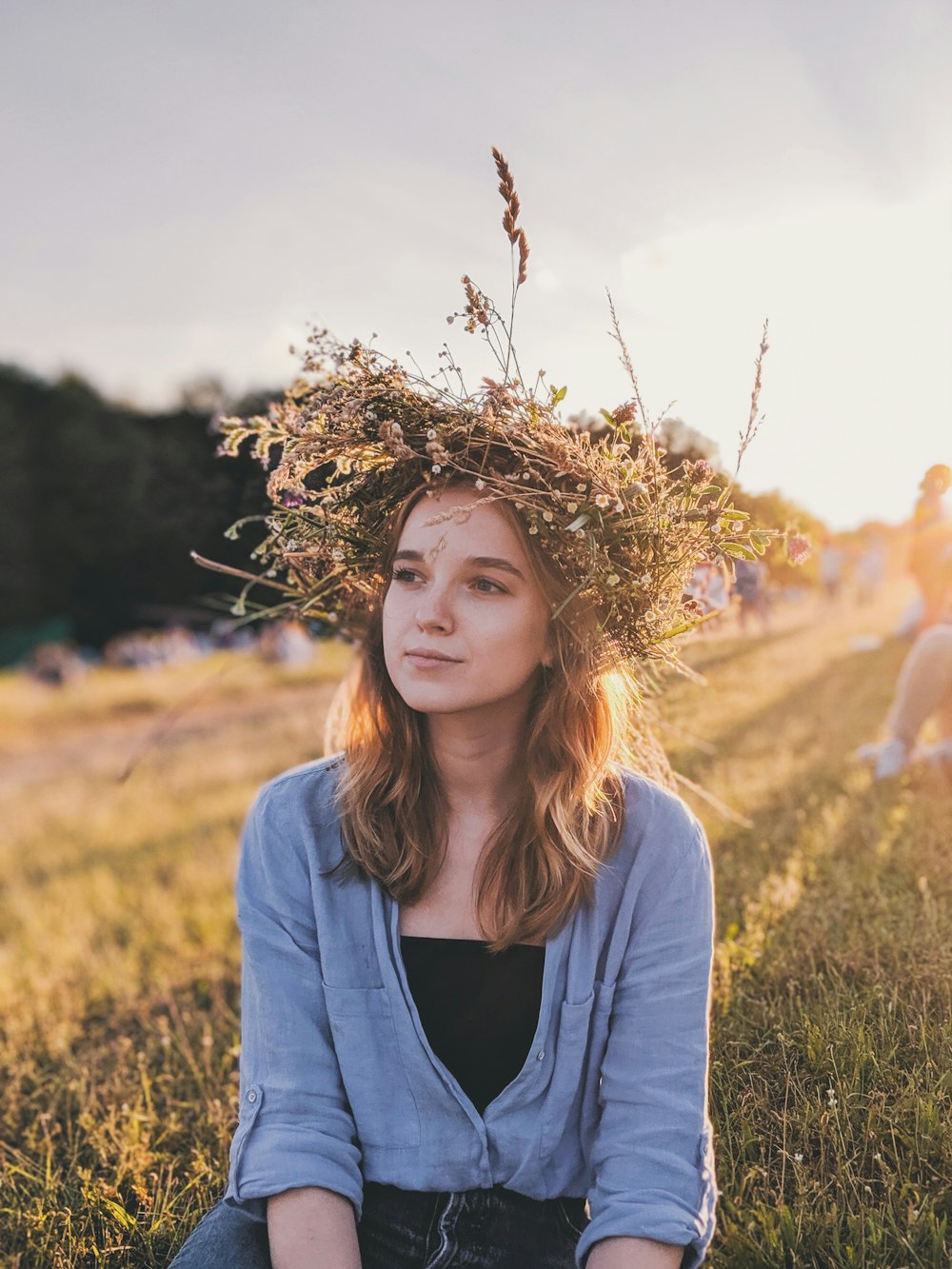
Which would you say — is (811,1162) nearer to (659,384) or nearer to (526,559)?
(526,559)

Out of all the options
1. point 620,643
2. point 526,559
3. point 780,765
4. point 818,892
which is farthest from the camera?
point 780,765

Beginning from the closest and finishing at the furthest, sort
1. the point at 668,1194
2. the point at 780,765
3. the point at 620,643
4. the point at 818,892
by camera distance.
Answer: the point at 668,1194
the point at 620,643
the point at 818,892
the point at 780,765

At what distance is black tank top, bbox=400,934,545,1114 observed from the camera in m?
2.21

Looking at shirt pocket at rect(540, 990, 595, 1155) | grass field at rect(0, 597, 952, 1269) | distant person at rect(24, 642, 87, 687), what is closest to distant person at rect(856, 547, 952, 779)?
grass field at rect(0, 597, 952, 1269)

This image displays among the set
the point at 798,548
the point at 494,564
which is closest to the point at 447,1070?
the point at 494,564

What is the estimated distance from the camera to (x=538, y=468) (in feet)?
7.09

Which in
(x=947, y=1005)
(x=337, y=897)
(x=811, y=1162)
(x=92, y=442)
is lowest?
(x=811, y=1162)

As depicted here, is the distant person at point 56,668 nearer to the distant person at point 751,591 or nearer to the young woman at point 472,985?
the distant person at point 751,591

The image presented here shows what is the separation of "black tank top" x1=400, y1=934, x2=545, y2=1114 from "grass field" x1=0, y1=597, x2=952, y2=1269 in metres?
0.61

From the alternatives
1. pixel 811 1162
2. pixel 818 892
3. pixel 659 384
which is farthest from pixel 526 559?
pixel 818 892

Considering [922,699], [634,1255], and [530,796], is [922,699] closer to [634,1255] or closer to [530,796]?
[530,796]

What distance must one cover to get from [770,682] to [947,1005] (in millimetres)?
2607

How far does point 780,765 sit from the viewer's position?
4.51 meters

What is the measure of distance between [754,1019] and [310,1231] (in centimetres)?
127
